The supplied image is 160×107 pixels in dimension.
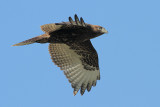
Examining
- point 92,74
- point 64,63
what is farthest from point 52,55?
point 92,74

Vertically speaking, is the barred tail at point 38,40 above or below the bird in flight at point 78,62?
above

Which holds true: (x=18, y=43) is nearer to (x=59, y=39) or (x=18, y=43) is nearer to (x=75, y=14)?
(x=59, y=39)

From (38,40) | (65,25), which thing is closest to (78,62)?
(38,40)

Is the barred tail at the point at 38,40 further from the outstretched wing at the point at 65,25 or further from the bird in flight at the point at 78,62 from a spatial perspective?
the bird in flight at the point at 78,62

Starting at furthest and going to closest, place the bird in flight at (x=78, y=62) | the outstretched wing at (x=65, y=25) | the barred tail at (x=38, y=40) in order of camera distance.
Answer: the bird in flight at (x=78, y=62), the barred tail at (x=38, y=40), the outstretched wing at (x=65, y=25)

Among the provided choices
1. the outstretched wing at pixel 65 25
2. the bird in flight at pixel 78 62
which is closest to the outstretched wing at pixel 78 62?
the bird in flight at pixel 78 62

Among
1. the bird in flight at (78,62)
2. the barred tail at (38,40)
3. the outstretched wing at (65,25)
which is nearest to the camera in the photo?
the outstretched wing at (65,25)

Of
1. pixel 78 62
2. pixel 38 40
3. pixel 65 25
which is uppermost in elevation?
pixel 65 25

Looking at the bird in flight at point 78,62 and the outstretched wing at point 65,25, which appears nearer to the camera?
the outstretched wing at point 65,25

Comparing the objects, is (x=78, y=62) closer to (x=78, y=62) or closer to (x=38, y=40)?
(x=78, y=62)
